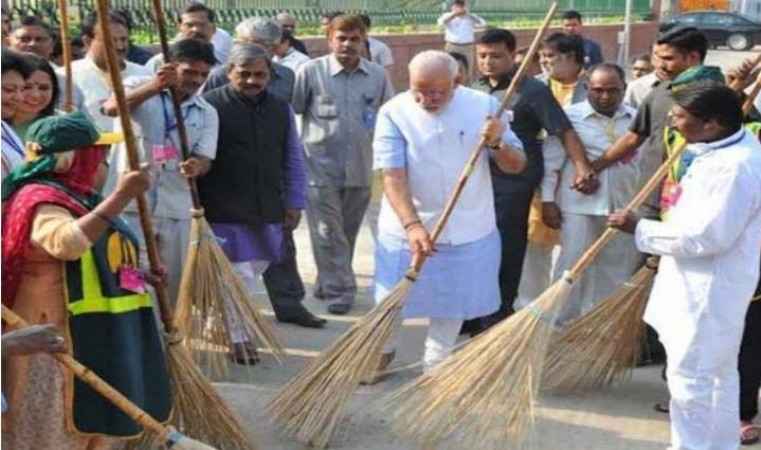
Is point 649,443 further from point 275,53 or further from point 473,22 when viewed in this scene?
point 473,22

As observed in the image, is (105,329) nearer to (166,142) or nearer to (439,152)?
(166,142)

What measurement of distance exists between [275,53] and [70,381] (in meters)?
4.55

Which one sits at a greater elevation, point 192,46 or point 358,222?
point 192,46

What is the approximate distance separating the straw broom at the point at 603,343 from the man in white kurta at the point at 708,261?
2.91ft

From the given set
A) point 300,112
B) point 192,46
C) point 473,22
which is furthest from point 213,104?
point 473,22

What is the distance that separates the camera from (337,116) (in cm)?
660

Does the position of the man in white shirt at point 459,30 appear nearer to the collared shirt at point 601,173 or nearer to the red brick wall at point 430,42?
the red brick wall at point 430,42

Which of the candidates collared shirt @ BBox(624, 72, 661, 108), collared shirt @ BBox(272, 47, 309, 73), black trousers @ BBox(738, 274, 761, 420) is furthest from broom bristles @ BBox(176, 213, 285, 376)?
collared shirt @ BBox(272, 47, 309, 73)

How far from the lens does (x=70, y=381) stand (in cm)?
354

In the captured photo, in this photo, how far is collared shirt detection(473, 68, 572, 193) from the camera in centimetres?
586

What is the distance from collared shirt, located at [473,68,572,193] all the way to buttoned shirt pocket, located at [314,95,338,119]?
96 cm

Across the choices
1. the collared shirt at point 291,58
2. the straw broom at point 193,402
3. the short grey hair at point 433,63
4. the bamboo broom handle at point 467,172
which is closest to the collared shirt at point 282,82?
the collared shirt at point 291,58

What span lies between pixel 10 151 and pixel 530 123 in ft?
8.99

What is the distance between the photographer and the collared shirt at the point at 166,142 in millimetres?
5117
